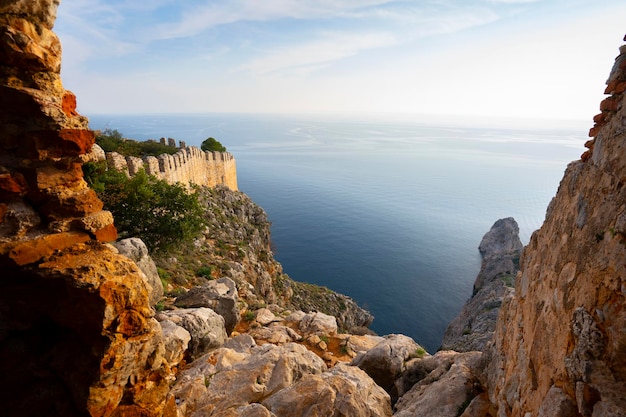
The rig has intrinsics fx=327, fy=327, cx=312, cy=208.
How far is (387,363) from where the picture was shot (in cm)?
1222

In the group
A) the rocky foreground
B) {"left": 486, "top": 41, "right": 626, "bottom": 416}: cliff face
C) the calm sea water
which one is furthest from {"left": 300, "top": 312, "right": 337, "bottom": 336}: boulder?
the calm sea water

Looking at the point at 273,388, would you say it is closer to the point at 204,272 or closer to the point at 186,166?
the point at 204,272

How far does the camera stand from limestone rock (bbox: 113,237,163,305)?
43.5 feet

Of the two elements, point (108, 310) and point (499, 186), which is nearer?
point (108, 310)

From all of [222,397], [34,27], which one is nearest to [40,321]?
[34,27]

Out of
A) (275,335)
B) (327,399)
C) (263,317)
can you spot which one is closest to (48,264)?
(327,399)

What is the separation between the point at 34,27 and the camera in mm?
4996

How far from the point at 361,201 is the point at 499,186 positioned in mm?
72536

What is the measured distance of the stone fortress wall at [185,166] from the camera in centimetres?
2608

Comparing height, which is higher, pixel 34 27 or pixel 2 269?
pixel 34 27

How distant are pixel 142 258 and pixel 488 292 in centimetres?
4335

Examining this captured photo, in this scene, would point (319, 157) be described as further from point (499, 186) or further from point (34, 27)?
point (34, 27)

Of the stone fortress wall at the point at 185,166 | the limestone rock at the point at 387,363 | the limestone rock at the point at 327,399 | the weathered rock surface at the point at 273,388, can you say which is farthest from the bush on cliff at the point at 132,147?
the limestone rock at the point at 327,399

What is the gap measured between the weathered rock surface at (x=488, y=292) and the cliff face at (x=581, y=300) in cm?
370
